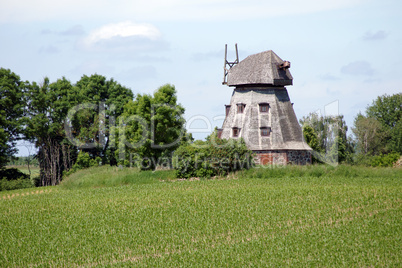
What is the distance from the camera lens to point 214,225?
25031 millimetres

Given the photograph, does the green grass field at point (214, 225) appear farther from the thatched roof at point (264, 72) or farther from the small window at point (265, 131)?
the thatched roof at point (264, 72)

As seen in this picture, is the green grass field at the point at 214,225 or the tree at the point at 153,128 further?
the tree at the point at 153,128

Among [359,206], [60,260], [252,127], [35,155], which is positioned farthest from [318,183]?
[35,155]

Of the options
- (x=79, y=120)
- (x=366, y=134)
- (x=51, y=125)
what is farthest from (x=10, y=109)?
(x=366, y=134)

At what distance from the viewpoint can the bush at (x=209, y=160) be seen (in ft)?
147

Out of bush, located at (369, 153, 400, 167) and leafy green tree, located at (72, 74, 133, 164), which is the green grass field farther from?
leafy green tree, located at (72, 74, 133, 164)

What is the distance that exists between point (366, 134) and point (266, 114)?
105ft

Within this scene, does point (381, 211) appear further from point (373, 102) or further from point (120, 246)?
point (373, 102)

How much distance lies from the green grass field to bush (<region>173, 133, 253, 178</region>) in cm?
477

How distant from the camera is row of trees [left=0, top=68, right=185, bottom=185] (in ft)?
168

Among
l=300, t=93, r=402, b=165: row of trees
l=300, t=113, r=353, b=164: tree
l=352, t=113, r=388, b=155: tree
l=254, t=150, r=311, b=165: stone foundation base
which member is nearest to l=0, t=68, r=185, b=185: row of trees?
l=254, t=150, r=311, b=165: stone foundation base

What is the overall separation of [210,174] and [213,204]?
49.4 feet

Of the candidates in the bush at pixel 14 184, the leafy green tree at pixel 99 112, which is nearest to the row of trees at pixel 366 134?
the leafy green tree at pixel 99 112

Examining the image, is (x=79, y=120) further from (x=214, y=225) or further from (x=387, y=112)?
(x=387, y=112)
